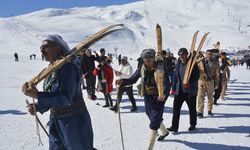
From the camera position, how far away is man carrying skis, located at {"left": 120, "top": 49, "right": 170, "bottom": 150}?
6367mm

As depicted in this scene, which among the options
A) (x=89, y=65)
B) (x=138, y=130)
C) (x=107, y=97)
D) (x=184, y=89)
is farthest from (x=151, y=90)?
(x=89, y=65)

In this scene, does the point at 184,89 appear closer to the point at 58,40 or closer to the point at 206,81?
the point at 206,81

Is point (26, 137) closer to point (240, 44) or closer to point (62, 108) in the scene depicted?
point (62, 108)

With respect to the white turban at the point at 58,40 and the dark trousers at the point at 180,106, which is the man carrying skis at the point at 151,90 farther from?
the white turban at the point at 58,40

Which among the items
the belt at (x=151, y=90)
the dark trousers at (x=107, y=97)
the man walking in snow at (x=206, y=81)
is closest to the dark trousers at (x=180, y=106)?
the man walking in snow at (x=206, y=81)

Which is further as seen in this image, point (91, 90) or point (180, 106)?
point (91, 90)

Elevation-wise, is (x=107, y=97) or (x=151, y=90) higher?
(x=151, y=90)

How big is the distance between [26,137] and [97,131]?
4.75 feet

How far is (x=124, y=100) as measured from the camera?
12.9 meters

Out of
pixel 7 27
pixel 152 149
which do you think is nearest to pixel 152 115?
pixel 152 149

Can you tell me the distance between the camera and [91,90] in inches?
504

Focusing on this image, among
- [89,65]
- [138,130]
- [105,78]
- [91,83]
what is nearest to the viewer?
[138,130]

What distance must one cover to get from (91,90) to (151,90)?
6417 mm

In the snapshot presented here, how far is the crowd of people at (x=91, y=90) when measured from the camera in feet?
12.8
